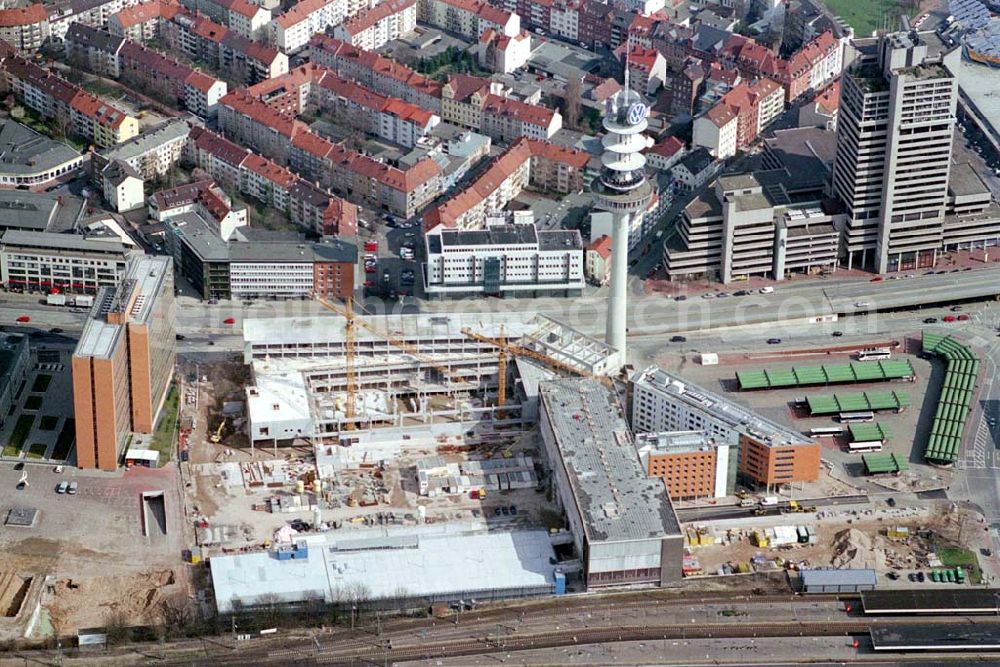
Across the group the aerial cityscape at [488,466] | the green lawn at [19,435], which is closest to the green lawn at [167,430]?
Result: the aerial cityscape at [488,466]

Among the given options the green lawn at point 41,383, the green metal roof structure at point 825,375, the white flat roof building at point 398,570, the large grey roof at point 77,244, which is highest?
the large grey roof at point 77,244

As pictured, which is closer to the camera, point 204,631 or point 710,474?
point 204,631

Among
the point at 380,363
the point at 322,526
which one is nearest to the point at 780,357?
the point at 380,363

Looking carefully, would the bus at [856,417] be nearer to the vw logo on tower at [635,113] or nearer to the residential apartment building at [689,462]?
the residential apartment building at [689,462]

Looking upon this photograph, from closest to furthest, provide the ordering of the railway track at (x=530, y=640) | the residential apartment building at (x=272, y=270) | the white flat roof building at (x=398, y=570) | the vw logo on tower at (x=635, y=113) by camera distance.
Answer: the railway track at (x=530, y=640) → the white flat roof building at (x=398, y=570) → the vw logo on tower at (x=635, y=113) → the residential apartment building at (x=272, y=270)

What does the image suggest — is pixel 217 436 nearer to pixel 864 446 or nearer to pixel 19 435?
pixel 19 435

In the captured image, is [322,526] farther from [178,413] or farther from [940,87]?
[940,87]
